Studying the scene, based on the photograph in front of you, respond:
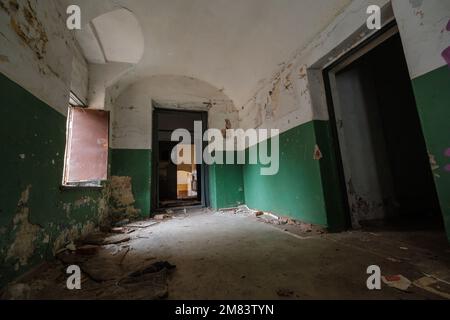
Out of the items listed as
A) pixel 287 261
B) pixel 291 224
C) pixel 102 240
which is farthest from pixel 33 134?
pixel 291 224

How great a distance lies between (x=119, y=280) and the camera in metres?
1.30

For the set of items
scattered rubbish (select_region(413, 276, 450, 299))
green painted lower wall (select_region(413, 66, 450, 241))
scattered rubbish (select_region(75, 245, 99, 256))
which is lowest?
scattered rubbish (select_region(413, 276, 450, 299))

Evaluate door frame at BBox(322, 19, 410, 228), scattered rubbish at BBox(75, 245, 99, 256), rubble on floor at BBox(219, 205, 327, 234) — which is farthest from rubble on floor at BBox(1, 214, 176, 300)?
door frame at BBox(322, 19, 410, 228)

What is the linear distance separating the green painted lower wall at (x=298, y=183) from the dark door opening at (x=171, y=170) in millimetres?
1898

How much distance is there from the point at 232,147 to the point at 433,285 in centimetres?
385

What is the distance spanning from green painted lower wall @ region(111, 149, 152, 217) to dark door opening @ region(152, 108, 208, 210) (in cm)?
34

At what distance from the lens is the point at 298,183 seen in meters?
2.85

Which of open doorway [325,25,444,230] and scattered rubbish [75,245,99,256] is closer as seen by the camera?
scattered rubbish [75,245,99,256]

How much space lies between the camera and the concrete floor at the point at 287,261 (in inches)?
44.6

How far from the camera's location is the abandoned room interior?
1.32 metres

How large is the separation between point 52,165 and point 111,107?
231 cm

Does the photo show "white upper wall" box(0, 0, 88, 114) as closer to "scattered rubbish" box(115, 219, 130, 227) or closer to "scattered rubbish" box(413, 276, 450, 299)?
"scattered rubbish" box(115, 219, 130, 227)

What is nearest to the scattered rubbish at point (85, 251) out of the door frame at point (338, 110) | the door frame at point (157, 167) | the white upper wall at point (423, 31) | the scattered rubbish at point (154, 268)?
the scattered rubbish at point (154, 268)

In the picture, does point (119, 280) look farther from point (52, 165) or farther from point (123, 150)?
point (123, 150)
